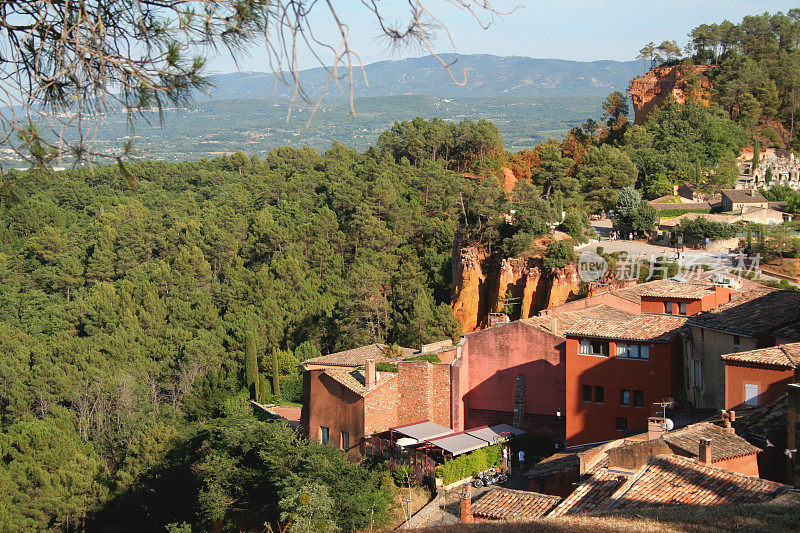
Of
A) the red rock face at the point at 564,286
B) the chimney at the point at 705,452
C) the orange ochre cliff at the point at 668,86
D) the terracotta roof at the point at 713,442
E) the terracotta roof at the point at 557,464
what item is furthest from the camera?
the orange ochre cliff at the point at 668,86

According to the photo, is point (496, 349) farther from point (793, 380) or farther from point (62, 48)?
point (62, 48)

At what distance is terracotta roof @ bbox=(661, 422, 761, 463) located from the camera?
10.8m

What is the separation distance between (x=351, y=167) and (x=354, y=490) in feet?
147

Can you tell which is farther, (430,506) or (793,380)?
(430,506)

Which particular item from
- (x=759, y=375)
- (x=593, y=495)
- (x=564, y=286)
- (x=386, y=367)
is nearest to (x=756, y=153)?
(x=564, y=286)

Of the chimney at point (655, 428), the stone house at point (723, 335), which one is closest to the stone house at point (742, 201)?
the stone house at point (723, 335)

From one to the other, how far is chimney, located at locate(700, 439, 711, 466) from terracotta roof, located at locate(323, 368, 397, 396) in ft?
33.0

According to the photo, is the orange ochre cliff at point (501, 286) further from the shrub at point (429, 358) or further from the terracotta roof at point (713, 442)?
the terracotta roof at point (713, 442)

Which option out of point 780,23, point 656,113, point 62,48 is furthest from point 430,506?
point 780,23

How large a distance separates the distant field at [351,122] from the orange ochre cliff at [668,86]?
96.8 feet

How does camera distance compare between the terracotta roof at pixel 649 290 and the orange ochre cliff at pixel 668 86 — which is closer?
the terracotta roof at pixel 649 290

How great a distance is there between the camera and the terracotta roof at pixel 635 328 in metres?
17.0

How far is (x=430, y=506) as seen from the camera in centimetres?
1586

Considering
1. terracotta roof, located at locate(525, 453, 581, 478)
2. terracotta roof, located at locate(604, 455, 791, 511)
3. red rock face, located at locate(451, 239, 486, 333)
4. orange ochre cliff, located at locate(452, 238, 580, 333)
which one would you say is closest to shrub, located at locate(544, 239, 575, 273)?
orange ochre cliff, located at locate(452, 238, 580, 333)
